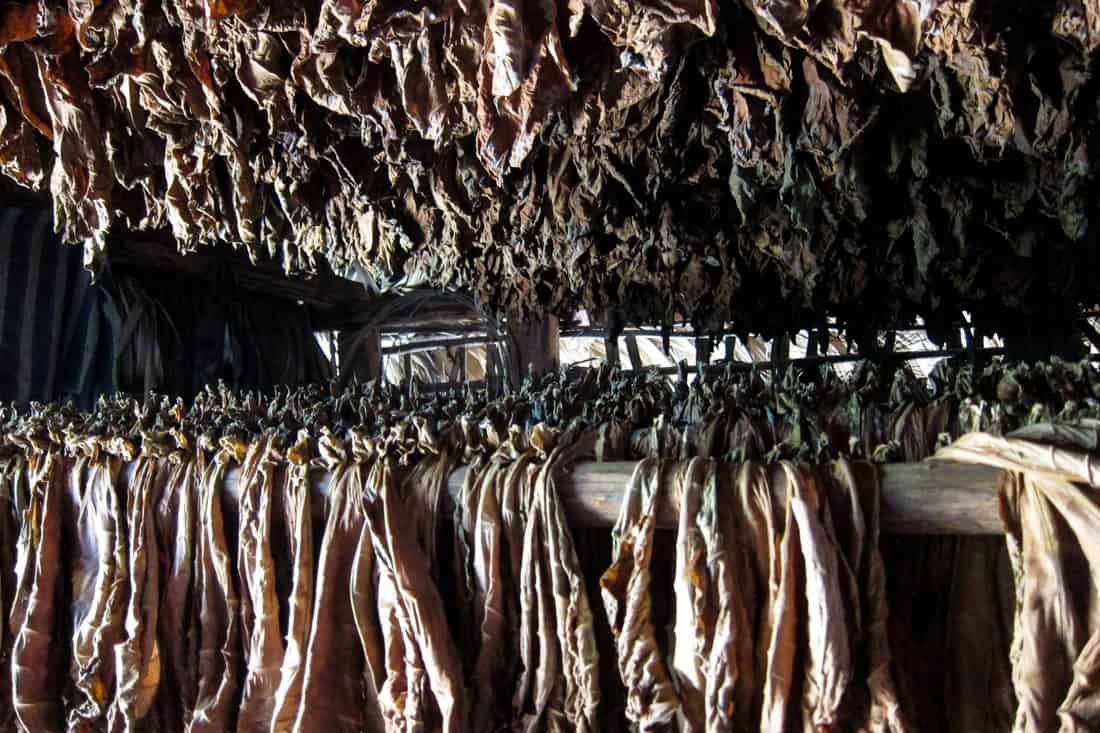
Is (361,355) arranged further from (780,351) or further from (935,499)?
(935,499)

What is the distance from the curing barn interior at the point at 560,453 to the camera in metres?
0.69

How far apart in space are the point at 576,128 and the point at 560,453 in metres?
0.58

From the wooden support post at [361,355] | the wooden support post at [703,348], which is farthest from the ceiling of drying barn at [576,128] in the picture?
the wooden support post at [361,355]

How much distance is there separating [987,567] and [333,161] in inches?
50.6

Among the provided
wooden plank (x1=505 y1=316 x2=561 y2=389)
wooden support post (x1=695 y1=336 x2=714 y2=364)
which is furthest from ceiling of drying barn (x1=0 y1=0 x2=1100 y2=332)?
wooden plank (x1=505 y1=316 x2=561 y2=389)

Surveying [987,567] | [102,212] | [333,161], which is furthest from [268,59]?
[987,567]

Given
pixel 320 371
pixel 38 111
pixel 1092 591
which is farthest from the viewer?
pixel 320 371

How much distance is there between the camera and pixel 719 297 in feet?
8.31

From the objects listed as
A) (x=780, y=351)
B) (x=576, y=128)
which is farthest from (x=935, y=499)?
(x=780, y=351)

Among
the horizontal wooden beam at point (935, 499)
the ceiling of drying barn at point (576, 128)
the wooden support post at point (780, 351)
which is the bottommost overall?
the horizontal wooden beam at point (935, 499)

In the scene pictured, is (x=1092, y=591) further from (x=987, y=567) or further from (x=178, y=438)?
(x=178, y=438)

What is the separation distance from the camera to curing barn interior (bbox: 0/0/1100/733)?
0.69 metres

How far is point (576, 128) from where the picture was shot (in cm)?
116

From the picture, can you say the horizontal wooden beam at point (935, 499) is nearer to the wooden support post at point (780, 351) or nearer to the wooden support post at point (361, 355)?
the wooden support post at point (780, 351)
